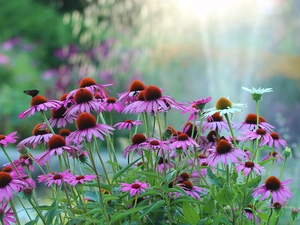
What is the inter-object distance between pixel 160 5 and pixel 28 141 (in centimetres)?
410

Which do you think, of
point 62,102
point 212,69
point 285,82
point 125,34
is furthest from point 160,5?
point 62,102

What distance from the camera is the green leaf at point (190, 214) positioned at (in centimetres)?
109

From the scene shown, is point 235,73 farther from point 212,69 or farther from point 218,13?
point 218,13

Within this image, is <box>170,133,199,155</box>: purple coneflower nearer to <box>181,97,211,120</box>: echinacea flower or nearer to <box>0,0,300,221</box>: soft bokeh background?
<box>181,97,211,120</box>: echinacea flower

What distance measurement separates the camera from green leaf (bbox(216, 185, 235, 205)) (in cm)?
102

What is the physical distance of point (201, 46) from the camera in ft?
15.4

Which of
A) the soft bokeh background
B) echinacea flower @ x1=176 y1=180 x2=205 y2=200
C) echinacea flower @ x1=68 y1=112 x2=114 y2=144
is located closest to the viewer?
echinacea flower @ x1=68 y1=112 x2=114 y2=144

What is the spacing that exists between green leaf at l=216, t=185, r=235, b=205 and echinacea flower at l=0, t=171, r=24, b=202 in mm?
354

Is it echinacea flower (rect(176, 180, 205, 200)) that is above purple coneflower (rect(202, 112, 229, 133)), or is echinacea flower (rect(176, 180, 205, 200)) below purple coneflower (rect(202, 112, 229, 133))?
below

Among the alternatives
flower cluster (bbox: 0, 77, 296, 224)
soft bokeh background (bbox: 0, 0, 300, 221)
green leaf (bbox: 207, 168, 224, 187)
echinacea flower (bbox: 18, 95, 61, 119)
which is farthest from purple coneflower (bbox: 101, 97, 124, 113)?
soft bokeh background (bbox: 0, 0, 300, 221)

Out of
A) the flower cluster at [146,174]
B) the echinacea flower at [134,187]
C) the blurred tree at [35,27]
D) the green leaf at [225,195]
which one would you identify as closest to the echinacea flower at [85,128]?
the flower cluster at [146,174]

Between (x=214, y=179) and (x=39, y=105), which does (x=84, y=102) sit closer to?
(x=39, y=105)

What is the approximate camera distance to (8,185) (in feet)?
3.48

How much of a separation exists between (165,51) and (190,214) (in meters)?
3.45
